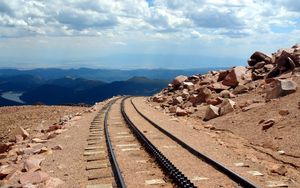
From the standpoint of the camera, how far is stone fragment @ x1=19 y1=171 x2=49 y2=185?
12.1 metres

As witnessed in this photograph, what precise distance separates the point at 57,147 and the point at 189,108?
52.8 feet

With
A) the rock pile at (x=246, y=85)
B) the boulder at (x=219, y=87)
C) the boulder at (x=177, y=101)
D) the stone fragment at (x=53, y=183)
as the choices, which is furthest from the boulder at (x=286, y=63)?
the stone fragment at (x=53, y=183)

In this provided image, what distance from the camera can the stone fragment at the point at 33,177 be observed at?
1212 centimetres

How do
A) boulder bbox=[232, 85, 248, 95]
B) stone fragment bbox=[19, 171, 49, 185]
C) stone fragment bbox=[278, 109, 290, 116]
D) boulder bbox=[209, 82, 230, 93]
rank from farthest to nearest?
boulder bbox=[209, 82, 230, 93]
boulder bbox=[232, 85, 248, 95]
stone fragment bbox=[278, 109, 290, 116]
stone fragment bbox=[19, 171, 49, 185]

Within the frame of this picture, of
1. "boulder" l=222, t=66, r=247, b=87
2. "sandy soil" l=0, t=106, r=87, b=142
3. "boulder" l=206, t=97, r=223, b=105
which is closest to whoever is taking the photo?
"boulder" l=206, t=97, r=223, b=105

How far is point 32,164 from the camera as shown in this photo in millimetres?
14547

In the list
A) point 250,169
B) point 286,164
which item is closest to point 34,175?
point 250,169

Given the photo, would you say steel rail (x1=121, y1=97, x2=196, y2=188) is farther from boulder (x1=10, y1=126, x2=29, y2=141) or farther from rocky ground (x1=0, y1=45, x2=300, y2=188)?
boulder (x1=10, y1=126, x2=29, y2=141)

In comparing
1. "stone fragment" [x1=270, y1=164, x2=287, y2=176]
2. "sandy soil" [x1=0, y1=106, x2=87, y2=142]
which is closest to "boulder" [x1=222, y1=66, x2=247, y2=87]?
"sandy soil" [x1=0, y1=106, x2=87, y2=142]

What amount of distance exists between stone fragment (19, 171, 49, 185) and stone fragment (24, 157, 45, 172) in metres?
0.83

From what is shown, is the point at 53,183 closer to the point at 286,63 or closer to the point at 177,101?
the point at 286,63

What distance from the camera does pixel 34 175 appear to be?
1259 cm

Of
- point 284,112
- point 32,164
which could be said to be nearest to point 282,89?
point 284,112

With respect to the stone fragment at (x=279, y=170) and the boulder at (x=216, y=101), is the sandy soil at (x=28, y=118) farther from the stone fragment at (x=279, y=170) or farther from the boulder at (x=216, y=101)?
the stone fragment at (x=279, y=170)
